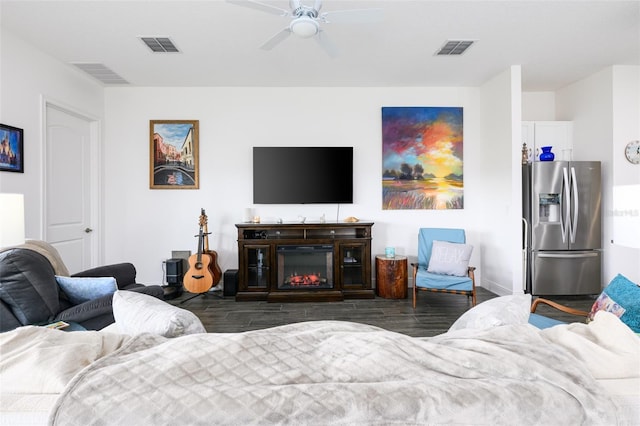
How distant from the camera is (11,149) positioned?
3.26 meters

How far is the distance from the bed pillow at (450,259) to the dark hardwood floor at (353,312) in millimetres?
404

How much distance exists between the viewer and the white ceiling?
2.92 meters

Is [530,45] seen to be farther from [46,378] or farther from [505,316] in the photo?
[46,378]

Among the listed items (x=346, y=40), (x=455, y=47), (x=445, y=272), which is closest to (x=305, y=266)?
(x=445, y=272)

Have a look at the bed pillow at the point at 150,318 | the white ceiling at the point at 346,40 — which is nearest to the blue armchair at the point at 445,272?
the white ceiling at the point at 346,40

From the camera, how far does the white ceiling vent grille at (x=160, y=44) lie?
3.43 meters

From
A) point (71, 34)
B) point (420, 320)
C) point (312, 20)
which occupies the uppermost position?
point (71, 34)

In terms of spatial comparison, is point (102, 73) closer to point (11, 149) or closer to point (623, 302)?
point (11, 149)

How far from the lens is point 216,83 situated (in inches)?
183

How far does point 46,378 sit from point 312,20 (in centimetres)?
246

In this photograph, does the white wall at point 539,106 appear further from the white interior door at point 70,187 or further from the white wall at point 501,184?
the white interior door at point 70,187

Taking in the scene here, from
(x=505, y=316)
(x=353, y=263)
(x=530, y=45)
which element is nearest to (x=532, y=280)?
(x=353, y=263)

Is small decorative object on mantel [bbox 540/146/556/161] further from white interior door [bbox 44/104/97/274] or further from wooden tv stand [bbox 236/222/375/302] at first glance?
white interior door [bbox 44/104/97/274]

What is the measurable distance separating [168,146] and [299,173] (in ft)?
6.10
